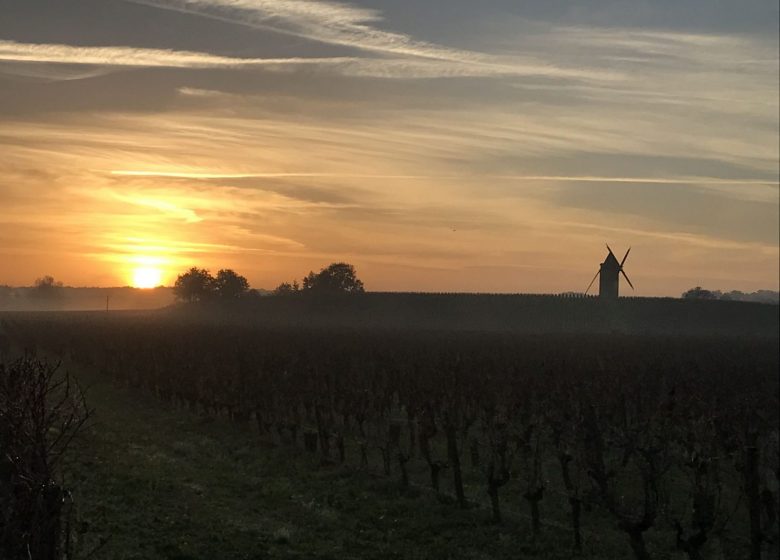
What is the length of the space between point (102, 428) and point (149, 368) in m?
14.3

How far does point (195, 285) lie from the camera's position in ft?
537

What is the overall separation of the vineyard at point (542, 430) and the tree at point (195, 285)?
119m

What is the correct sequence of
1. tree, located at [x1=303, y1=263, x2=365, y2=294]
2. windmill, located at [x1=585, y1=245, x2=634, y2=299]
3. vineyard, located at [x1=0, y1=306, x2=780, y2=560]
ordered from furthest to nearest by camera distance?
1. tree, located at [x1=303, y1=263, x2=365, y2=294]
2. windmill, located at [x1=585, y1=245, x2=634, y2=299]
3. vineyard, located at [x1=0, y1=306, x2=780, y2=560]

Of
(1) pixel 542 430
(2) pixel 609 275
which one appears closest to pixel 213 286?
(2) pixel 609 275

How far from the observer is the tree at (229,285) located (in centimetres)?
16200

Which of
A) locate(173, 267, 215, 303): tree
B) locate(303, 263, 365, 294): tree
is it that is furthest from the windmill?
locate(173, 267, 215, 303): tree

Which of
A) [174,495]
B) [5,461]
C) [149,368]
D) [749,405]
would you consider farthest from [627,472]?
[149,368]

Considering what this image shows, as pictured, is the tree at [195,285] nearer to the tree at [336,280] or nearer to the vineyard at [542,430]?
the tree at [336,280]

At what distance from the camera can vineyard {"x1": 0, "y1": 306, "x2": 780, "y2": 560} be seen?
15188mm

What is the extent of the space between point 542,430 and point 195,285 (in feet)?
483

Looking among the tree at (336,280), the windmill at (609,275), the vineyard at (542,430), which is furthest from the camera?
the tree at (336,280)

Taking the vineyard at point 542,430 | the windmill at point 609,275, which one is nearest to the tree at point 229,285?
the windmill at point 609,275

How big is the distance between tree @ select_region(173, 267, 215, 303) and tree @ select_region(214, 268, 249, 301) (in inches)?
49.7

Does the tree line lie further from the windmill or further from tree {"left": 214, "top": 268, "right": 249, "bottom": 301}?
the windmill
